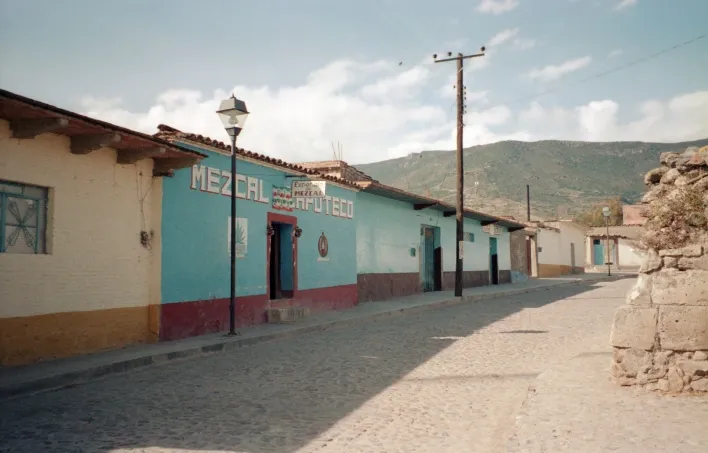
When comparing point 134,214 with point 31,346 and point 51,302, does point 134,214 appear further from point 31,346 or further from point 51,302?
point 31,346

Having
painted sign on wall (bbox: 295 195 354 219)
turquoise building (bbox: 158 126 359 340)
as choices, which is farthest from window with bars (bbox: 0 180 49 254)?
painted sign on wall (bbox: 295 195 354 219)

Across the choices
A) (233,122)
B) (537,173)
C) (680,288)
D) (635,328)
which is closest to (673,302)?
(680,288)

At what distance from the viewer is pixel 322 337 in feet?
38.6

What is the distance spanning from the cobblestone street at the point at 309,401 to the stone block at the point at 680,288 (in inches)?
70.2

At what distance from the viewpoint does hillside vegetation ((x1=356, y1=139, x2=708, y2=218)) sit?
108688mm

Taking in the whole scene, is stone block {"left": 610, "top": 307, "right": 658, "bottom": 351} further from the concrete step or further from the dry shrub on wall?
the concrete step

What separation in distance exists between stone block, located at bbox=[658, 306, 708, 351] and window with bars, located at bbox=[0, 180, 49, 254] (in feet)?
26.7

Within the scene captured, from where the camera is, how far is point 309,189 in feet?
48.0

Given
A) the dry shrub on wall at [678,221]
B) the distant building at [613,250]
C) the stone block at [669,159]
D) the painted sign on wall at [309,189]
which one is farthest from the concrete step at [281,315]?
the distant building at [613,250]

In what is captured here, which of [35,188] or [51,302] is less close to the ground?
[35,188]

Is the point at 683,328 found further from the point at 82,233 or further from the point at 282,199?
the point at 282,199

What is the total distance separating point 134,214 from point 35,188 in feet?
6.37

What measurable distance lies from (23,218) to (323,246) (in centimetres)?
932

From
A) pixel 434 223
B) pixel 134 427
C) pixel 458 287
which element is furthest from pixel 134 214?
pixel 434 223
